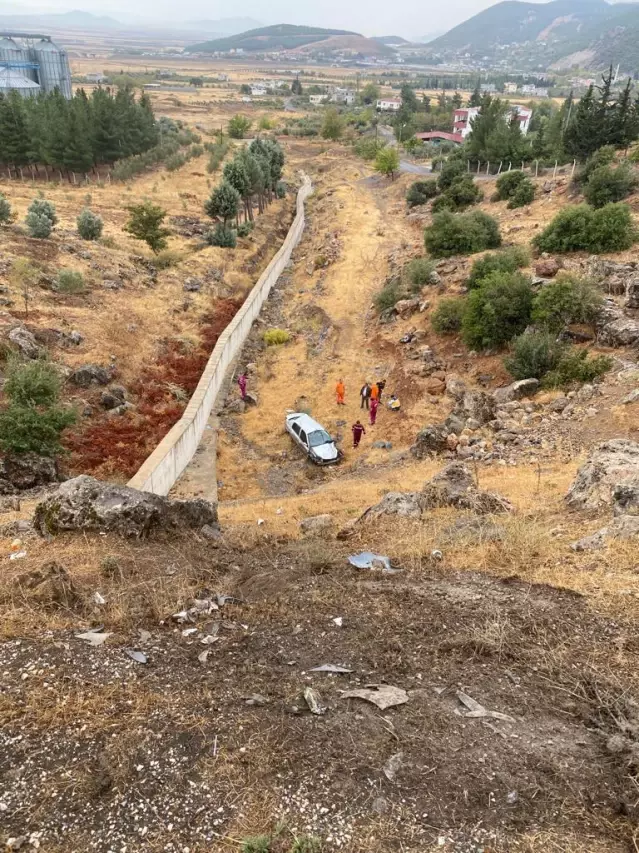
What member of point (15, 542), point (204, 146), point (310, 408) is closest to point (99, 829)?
point (15, 542)

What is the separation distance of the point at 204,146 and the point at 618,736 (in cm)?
8051

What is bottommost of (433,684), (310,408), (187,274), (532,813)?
(310,408)

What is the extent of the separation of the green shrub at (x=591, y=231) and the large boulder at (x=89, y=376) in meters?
20.2

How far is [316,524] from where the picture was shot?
11.4 metres

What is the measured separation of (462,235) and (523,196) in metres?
10.7

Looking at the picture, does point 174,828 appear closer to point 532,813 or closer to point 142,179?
point 532,813

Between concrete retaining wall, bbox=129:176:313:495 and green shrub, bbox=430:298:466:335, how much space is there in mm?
8907

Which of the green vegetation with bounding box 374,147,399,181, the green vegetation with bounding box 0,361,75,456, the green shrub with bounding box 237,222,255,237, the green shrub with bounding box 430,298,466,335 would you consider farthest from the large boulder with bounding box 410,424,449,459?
the green vegetation with bounding box 374,147,399,181

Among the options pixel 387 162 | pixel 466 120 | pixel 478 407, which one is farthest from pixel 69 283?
pixel 466 120

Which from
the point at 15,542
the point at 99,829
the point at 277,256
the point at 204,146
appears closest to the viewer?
the point at 99,829

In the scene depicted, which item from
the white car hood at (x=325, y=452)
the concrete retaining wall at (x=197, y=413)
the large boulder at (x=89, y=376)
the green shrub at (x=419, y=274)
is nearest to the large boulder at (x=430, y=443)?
the white car hood at (x=325, y=452)

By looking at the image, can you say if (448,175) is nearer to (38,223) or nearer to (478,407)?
(38,223)

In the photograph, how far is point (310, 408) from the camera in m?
21.8

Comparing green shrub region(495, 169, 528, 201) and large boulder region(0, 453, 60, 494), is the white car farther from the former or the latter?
green shrub region(495, 169, 528, 201)
